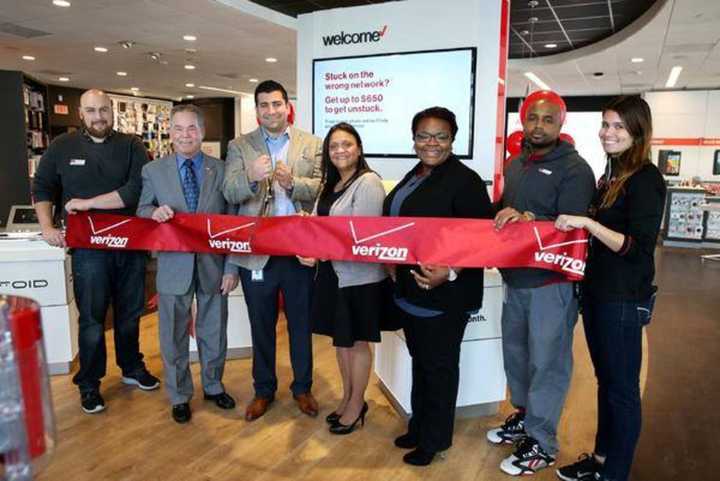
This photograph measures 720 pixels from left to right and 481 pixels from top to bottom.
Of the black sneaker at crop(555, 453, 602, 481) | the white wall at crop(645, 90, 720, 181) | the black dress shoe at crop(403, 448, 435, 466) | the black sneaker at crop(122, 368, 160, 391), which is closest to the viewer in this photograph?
the black sneaker at crop(555, 453, 602, 481)

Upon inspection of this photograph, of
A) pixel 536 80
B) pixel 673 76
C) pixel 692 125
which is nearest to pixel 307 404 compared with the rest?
pixel 536 80

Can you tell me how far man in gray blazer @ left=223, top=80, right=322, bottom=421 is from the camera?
2.89 m

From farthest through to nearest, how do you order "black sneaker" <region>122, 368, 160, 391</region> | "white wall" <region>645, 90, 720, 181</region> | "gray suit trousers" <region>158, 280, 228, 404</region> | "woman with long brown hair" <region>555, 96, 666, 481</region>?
"white wall" <region>645, 90, 720, 181</region> → "black sneaker" <region>122, 368, 160, 391</region> → "gray suit trousers" <region>158, 280, 228, 404</region> → "woman with long brown hair" <region>555, 96, 666, 481</region>

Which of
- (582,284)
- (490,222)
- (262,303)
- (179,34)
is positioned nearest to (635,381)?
(582,284)

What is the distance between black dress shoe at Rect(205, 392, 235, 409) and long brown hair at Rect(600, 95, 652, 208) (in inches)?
93.1

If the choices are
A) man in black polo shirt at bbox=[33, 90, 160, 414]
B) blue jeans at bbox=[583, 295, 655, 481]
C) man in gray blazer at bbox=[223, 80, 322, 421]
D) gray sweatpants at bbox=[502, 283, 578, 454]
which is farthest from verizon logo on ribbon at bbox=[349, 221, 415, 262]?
man in black polo shirt at bbox=[33, 90, 160, 414]

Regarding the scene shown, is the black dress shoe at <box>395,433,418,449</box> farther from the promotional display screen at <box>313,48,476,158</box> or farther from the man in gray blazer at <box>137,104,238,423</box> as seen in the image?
the promotional display screen at <box>313,48,476,158</box>

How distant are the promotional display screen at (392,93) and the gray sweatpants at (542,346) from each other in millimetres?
2196

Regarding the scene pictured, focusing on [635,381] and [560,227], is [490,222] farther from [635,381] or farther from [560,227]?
[635,381]

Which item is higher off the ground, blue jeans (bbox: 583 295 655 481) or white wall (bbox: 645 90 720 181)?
white wall (bbox: 645 90 720 181)

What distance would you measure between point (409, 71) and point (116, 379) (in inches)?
133

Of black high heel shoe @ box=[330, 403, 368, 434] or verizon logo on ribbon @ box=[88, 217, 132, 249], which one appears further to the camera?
verizon logo on ribbon @ box=[88, 217, 132, 249]

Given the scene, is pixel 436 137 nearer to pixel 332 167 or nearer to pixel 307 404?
pixel 332 167

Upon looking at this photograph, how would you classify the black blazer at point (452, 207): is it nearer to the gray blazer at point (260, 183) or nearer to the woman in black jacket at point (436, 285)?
the woman in black jacket at point (436, 285)
